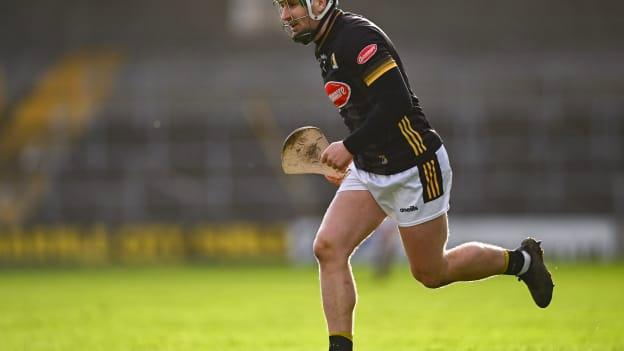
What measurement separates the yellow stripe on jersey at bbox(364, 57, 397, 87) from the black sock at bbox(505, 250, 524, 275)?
1550mm

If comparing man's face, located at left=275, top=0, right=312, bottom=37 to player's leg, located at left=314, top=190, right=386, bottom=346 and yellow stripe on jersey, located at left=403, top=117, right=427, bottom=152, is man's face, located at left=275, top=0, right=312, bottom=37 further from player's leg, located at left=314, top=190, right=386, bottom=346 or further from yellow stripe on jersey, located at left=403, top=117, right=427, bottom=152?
player's leg, located at left=314, top=190, right=386, bottom=346

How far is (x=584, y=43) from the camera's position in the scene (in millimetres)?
27766

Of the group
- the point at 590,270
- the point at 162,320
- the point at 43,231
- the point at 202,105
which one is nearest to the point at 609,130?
the point at 590,270

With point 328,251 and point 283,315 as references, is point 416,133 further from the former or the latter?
point 283,315

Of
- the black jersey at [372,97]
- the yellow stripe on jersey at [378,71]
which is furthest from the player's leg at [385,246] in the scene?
the yellow stripe on jersey at [378,71]

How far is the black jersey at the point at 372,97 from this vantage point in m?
5.94

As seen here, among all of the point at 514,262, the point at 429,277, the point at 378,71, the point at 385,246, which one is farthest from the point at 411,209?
the point at 385,246

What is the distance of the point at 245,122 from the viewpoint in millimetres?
26453

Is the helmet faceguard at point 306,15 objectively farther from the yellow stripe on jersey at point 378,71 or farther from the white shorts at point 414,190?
the white shorts at point 414,190

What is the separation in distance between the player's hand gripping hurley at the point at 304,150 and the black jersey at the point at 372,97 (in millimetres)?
461

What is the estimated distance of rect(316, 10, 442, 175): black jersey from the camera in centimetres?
594

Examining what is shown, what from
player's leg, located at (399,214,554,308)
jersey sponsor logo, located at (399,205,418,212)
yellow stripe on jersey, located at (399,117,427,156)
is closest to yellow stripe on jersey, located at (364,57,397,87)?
yellow stripe on jersey, located at (399,117,427,156)

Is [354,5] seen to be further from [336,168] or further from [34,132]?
[336,168]

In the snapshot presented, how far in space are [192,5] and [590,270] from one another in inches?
528
